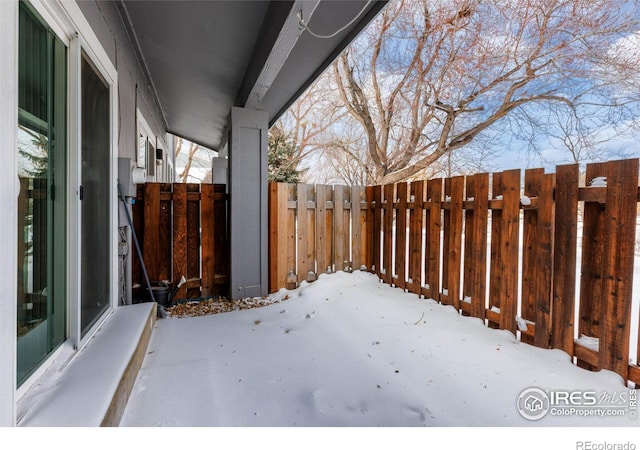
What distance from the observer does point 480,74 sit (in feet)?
18.7

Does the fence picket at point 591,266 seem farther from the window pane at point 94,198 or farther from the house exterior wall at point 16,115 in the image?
the window pane at point 94,198

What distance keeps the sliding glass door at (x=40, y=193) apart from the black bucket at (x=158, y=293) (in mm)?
1622

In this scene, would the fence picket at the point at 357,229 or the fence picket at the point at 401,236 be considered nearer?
the fence picket at the point at 401,236

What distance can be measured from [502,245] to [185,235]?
3275 millimetres

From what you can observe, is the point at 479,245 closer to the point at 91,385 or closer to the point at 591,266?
the point at 591,266

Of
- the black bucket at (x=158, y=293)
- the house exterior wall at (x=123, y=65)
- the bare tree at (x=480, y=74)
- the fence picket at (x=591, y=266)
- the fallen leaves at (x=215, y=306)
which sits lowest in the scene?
the fallen leaves at (x=215, y=306)

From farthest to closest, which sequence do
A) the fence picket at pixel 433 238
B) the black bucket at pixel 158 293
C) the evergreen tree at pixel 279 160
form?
1. the evergreen tree at pixel 279 160
2. the black bucket at pixel 158 293
3. the fence picket at pixel 433 238

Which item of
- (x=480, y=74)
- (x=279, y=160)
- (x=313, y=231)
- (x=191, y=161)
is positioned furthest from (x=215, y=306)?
(x=191, y=161)

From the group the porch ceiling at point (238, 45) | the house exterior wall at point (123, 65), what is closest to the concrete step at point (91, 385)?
the house exterior wall at point (123, 65)

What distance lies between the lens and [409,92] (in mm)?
6648

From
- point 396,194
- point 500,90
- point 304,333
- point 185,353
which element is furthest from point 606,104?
point 185,353

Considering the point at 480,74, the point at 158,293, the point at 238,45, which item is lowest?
the point at 158,293

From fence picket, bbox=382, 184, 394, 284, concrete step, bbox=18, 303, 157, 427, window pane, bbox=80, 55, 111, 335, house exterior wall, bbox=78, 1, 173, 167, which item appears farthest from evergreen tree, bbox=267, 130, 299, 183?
concrete step, bbox=18, 303, 157, 427

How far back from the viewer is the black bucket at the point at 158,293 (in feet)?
10.9
